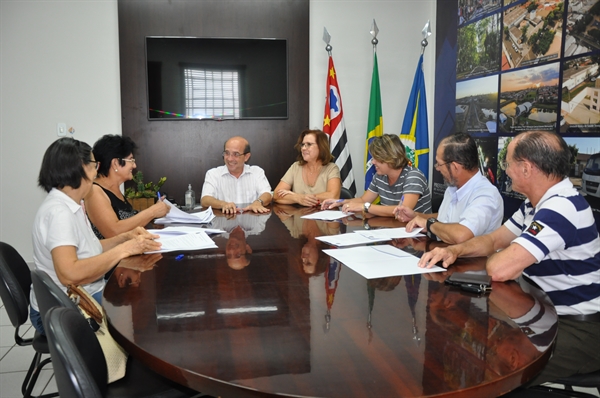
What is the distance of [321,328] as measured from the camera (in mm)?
1181

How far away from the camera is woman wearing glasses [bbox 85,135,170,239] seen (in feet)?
8.14

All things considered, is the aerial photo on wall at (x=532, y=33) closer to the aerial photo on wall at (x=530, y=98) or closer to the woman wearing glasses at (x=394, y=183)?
the aerial photo on wall at (x=530, y=98)

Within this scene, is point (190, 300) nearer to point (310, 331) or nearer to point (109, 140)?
point (310, 331)

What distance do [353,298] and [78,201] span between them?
131 cm

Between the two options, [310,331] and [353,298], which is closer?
[310,331]

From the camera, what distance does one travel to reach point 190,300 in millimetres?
1411

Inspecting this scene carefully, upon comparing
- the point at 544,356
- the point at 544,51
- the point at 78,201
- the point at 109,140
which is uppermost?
the point at 544,51

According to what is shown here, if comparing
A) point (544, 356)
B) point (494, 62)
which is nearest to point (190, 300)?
point (544, 356)

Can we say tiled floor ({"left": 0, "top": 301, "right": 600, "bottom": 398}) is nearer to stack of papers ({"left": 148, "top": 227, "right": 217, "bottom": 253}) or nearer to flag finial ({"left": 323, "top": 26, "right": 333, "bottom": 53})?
stack of papers ({"left": 148, "top": 227, "right": 217, "bottom": 253})

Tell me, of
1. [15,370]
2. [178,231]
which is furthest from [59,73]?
[178,231]

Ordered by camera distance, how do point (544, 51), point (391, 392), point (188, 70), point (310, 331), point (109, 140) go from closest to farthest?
point (391, 392) → point (310, 331) → point (109, 140) → point (544, 51) → point (188, 70)

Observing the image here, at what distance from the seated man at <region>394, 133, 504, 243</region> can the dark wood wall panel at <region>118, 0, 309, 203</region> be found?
2587 mm

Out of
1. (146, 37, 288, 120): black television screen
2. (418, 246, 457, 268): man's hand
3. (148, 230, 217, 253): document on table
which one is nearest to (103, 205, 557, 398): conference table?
(418, 246, 457, 268): man's hand

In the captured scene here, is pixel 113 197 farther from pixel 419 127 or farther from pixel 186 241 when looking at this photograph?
pixel 419 127
